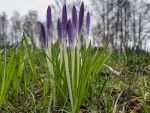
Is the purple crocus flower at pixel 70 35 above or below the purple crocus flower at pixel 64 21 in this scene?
below

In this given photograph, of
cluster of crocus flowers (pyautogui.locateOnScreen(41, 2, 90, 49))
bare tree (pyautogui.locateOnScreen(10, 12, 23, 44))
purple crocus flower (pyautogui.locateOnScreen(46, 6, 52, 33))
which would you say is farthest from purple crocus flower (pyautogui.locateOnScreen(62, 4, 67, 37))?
bare tree (pyautogui.locateOnScreen(10, 12, 23, 44))

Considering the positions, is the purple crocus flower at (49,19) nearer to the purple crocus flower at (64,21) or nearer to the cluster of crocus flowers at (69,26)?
the cluster of crocus flowers at (69,26)

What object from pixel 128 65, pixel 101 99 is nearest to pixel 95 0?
pixel 128 65

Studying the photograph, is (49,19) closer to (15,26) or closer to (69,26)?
(69,26)

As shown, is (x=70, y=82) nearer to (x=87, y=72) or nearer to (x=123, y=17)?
(x=87, y=72)

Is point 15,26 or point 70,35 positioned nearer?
point 70,35

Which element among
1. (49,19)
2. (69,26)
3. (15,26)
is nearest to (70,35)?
(69,26)

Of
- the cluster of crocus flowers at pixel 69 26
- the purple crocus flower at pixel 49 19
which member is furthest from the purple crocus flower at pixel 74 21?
the purple crocus flower at pixel 49 19

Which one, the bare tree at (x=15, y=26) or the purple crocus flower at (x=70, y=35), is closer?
the purple crocus flower at (x=70, y=35)

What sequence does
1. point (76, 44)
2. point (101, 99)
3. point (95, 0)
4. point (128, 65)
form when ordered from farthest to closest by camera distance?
point (95, 0), point (128, 65), point (101, 99), point (76, 44)

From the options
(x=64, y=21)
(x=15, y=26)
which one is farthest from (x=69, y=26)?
(x=15, y=26)

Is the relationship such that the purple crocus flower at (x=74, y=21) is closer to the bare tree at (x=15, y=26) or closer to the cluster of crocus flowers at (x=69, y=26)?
the cluster of crocus flowers at (x=69, y=26)
